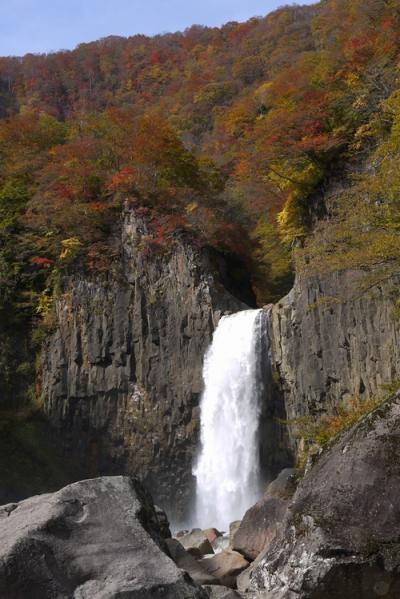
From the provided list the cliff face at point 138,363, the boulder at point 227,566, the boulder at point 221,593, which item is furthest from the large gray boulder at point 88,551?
the cliff face at point 138,363

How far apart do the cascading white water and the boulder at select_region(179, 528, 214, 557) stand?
6.79m

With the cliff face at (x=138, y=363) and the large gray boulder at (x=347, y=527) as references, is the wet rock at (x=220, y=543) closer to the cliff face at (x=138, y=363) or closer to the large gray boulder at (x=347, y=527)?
the large gray boulder at (x=347, y=527)

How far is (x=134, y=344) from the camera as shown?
25516 millimetres

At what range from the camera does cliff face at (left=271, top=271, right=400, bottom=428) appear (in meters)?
17.8

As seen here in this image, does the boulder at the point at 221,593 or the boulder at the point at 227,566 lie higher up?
the boulder at the point at 221,593

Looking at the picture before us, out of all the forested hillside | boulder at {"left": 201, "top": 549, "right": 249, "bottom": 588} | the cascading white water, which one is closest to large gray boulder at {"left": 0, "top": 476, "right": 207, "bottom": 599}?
boulder at {"left": 201, "top": 549, "right": 249, "bottom": 588}

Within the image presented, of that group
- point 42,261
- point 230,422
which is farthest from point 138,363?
point 42,261

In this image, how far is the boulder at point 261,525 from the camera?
35.7ft

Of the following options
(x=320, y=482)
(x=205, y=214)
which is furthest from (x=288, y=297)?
(x=320, y=482)

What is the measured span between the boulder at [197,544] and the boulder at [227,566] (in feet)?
6.88

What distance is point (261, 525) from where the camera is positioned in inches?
441

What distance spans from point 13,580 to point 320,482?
3.38m

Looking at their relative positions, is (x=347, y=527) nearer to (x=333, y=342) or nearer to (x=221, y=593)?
(x=221, y=593)

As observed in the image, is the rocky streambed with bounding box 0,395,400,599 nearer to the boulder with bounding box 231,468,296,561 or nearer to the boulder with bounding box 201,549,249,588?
the boulder with bounding box 201,549,249,588
